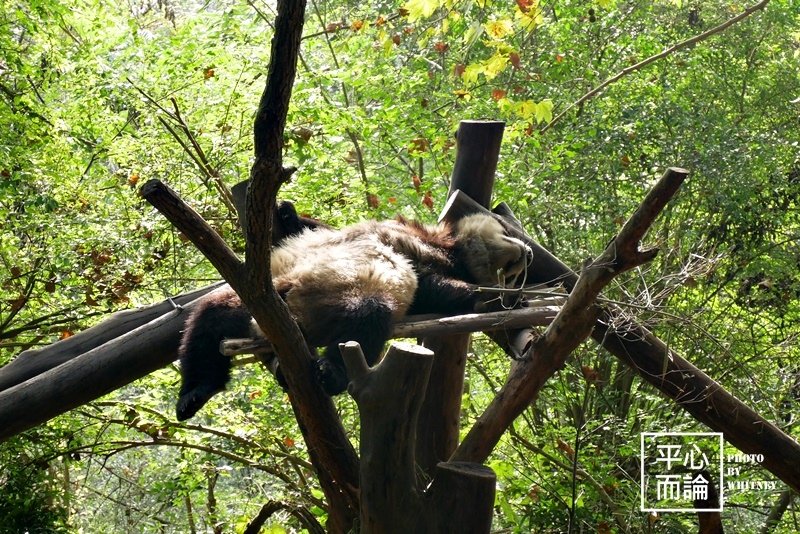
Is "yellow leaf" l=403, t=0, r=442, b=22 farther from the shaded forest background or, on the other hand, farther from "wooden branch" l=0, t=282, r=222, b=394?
"wooden branch" l=0, t=282, r=222, b=394

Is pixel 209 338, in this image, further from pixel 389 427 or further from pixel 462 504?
pixel 462 504

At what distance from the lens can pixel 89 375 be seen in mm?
3932

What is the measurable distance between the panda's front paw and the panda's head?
1457 mm

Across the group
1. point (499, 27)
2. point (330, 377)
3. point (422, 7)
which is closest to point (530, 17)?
point (499, 27)

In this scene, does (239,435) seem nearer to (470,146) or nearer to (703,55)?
(470,146)

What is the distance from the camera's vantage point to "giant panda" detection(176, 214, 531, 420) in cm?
390

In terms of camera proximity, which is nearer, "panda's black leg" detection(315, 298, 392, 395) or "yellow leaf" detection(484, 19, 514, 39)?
"panda's black leg" detection(315, 298, 392, 395)

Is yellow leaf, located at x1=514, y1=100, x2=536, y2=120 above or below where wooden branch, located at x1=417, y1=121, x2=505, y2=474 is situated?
above

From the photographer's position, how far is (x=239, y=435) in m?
6.16

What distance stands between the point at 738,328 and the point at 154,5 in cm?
695

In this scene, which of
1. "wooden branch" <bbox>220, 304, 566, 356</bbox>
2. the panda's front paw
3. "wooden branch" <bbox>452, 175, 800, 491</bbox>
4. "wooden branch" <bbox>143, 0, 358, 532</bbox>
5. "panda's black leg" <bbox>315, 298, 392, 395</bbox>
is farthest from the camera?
"wooden branch" <bbox>452, 175, 800, 491</bbox>

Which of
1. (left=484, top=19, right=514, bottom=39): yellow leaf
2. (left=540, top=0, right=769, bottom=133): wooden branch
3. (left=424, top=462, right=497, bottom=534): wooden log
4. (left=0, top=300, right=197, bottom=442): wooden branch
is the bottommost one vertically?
(left=424, top=462, right=497, bottom=534): wooden log

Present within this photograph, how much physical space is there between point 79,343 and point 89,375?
1.46 feet

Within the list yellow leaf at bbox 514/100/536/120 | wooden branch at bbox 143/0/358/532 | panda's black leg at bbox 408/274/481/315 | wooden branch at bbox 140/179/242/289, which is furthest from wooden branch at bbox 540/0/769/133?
wooden branch at bbox 140/179/242/289
